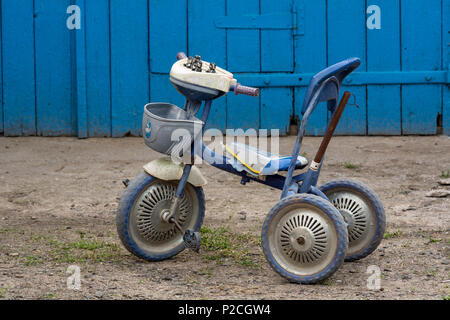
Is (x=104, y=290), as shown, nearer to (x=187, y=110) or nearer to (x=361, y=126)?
(x=187, y=110)

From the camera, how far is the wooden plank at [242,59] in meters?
6.11

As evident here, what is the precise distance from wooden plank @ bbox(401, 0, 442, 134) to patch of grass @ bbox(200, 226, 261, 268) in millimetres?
2550

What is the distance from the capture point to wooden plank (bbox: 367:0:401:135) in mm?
6125

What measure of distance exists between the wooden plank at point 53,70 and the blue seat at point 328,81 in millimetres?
3293

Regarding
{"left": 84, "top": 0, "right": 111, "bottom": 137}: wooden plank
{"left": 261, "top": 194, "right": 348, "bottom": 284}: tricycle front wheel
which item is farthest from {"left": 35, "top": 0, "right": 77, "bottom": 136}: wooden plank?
{"left": 261, "top": 194, "right": 348, "bottom": 284}: tricycle front wheel

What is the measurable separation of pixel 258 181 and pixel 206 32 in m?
2.78

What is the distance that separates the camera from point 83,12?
19.9 feet

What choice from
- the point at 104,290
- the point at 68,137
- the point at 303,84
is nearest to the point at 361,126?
the point at 303,84

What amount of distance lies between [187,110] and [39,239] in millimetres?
1257

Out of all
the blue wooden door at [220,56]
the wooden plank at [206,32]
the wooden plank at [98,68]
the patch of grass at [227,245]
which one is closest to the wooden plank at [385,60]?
the blue wooden door at [220,56]

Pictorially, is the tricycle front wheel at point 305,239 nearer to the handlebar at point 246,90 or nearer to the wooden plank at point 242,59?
the handlebar at point 246,90

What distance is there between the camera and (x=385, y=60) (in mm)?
6160

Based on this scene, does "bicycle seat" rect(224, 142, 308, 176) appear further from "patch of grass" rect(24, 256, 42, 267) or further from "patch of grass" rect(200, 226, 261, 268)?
"patch of grass" rect(24, 256, 42, 267)

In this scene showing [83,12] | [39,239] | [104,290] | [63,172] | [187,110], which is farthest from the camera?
[83,12]
